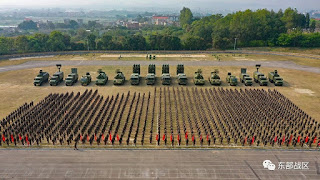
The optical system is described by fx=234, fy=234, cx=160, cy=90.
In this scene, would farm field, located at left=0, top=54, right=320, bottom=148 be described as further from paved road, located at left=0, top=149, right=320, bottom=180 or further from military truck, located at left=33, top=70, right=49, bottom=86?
paved road, located at left=0, top=149, right=320, bottom=180

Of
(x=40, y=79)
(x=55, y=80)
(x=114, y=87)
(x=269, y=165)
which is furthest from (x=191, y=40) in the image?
(x=269, y=165)

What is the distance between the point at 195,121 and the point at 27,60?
2100 inches

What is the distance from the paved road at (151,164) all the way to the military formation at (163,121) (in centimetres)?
135

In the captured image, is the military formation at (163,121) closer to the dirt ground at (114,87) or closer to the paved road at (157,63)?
the dirt ground at (114,87)

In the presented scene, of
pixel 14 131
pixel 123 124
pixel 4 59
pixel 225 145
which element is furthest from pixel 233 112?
pixel 4 59

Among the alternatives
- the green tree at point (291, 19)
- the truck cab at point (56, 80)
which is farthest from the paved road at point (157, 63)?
the green tree at point (291, 19)

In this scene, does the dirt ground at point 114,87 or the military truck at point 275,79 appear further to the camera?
the military truck at point 275,79

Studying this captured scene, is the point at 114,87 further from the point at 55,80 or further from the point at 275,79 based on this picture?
the point at 275,79

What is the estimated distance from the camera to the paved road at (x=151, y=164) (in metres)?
17.2

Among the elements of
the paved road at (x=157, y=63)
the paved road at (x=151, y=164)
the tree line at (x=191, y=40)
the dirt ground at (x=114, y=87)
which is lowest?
the paved road at (x=151, y=164)

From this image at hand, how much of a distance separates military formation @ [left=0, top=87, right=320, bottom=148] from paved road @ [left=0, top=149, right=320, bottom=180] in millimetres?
1352

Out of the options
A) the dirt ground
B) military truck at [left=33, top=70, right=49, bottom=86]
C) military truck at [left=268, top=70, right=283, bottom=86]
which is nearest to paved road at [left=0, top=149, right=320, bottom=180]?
the dirt ground

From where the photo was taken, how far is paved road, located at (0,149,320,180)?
677 inches

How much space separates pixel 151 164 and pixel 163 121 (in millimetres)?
7724
